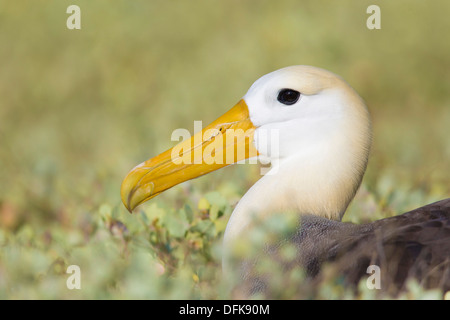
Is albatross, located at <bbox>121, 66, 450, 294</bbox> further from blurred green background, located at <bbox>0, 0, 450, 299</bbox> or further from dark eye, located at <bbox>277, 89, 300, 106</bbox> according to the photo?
blurred green background, located at <bbox>0, 0, 450, 299</bbox>

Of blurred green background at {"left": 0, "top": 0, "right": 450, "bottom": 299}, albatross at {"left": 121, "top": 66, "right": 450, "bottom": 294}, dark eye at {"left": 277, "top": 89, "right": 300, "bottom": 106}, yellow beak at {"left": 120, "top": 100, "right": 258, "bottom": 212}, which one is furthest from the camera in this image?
blurred green background at {"left": 0, "top": 0, "right": 450, "bottom": 299}

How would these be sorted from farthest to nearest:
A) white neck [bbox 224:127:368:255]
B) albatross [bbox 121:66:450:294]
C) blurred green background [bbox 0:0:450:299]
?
blurred green background [bbox 0:0:450:299] → white neck [bbox 224:127:368:255] → albatross [bbox 121:66:450:294]

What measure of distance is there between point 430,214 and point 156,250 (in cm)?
130

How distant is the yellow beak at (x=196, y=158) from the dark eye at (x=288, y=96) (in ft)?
0.66

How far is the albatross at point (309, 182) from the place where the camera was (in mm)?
2908

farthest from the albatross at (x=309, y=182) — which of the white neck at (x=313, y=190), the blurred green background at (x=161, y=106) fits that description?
the blurred green background at (x=161, y=106)

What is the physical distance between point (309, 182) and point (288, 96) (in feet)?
1.36

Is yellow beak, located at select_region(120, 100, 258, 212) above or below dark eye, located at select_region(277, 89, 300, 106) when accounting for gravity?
below

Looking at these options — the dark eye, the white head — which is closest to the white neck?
the white head

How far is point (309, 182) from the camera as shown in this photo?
3488 mm

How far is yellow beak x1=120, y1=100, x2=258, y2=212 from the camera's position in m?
3.73

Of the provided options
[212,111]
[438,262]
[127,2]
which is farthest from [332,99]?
[127,2]

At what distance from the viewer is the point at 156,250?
373 centimetres

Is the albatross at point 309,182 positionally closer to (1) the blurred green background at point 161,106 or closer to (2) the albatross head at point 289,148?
(2) the albatross head at point 289,148
